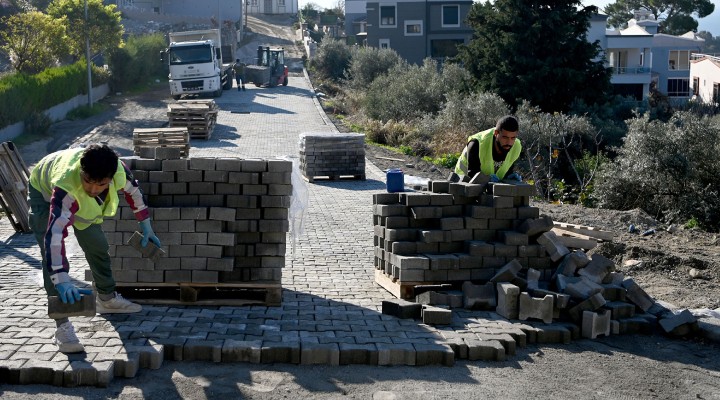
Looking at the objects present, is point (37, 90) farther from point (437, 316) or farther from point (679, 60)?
point (679, 60)

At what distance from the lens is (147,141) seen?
20203 mm

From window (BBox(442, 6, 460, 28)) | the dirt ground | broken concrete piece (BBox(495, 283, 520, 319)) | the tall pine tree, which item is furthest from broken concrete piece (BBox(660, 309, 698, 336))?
window (BBox(442, 6, 460, 28))

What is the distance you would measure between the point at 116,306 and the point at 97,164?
188cm

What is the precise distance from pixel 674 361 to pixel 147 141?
Result: 49.8 feet

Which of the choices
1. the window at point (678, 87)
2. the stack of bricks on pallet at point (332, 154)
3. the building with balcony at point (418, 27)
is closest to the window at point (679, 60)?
the window at point (678, 87)

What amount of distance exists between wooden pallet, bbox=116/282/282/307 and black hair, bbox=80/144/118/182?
200cm

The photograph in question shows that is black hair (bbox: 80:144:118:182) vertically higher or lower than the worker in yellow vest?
higher

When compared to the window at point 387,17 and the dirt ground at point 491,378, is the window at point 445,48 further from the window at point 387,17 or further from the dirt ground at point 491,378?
the dirt ground at point 491,378

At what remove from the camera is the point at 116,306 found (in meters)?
7.68

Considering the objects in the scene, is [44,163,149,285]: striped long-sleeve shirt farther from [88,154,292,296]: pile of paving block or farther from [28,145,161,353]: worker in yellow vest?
[88,154,292,296]: pile of paving block

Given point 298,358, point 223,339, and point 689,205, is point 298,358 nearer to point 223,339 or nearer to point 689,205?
point 223,339

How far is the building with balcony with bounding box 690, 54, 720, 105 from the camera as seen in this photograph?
2458 inches

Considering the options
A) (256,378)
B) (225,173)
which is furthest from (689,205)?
(256,378)

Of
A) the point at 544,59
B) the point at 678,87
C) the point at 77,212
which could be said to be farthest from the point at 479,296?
the point at 678,87
